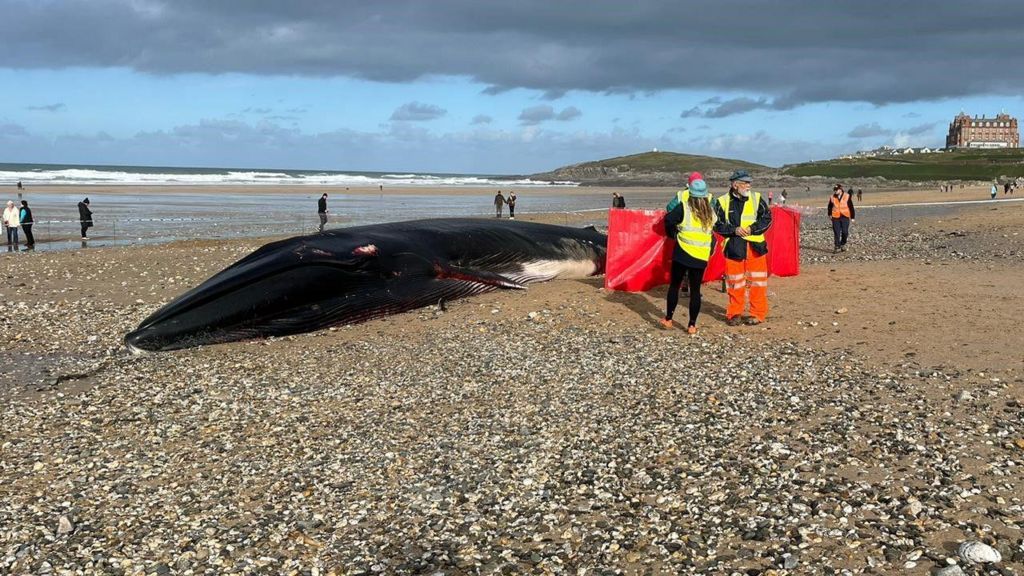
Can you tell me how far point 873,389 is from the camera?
256 inches

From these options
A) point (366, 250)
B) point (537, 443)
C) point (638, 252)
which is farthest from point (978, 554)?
point (366, 250)

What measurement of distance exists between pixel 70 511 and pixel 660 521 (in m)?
3.30

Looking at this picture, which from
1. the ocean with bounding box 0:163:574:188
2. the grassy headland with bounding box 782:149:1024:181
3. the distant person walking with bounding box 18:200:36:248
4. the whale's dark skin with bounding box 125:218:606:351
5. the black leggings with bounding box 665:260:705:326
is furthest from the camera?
the grassy headland with bounding box 782:149:1024:181

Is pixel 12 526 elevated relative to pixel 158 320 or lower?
lower

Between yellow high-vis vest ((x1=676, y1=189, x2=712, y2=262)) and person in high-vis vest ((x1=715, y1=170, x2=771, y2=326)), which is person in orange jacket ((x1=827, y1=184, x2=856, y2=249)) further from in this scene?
yellow high-vis vest ((x1=676, y1=189, x2=712, y2=262))

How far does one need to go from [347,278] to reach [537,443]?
4.98 m

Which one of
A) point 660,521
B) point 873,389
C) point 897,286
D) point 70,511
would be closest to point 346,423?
point 70,511

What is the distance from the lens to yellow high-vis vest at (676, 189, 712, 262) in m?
8.50

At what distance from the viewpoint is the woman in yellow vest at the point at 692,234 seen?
8.52 meters

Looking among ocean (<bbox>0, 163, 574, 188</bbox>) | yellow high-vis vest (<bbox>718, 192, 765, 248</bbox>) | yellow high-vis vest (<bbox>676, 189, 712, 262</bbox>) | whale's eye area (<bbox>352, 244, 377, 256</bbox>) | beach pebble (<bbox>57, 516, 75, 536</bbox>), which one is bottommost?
beach pebble (<bbox>57, 516, 75, 536</bbox>)

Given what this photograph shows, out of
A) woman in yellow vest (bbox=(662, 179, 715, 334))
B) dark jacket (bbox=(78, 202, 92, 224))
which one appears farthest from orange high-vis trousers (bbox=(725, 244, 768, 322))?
dark jacket (bbox=(78, 202, 92, 224))

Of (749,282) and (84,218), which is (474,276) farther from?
(84,218)

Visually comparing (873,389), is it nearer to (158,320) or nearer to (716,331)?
(716,331)

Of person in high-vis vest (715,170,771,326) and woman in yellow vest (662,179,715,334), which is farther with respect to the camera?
person in high-vis vest (715,170,771,326)
